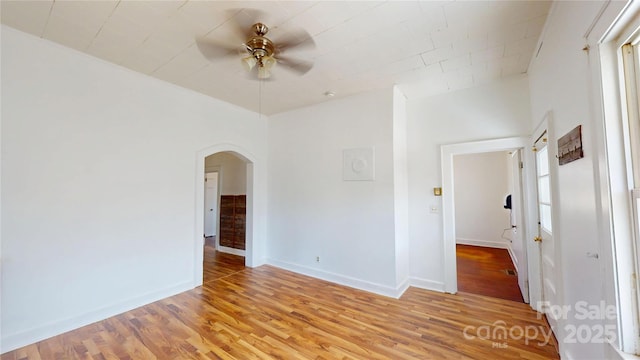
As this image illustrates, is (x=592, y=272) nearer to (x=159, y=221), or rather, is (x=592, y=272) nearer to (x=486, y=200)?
(x=159, y=221)

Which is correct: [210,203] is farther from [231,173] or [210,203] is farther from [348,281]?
[348,281]

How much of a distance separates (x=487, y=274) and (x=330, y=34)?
183 inches

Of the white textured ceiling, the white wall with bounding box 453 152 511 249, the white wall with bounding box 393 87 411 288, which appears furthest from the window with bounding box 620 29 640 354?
the white wall with bounding box 453 152 511 249

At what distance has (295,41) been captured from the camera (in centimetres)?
245

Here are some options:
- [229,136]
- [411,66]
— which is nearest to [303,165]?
[229,136]

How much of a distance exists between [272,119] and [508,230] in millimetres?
6341

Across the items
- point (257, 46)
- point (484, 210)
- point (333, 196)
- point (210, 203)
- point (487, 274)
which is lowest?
point (487, 274)

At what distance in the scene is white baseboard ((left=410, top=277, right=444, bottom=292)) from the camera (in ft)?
12.0

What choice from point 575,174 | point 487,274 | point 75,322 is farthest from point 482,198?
point 75,322

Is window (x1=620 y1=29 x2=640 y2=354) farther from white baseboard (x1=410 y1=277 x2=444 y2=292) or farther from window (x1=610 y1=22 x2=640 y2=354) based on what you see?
white baseboard (x1=410 y1=277 x2=444 y2=292)

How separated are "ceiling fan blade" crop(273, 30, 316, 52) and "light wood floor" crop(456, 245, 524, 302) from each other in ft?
13.0

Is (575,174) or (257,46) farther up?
(257,46)

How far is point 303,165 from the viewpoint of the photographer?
15.1ft

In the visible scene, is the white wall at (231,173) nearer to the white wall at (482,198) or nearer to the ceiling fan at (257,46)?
the ceiling fan at (257,46)
